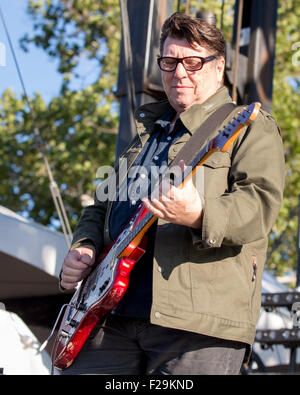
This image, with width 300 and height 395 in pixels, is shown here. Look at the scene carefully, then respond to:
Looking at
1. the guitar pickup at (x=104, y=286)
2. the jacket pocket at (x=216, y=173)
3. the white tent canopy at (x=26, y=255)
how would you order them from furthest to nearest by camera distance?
the white tent canopy at (x=26, y=255) → the guitar pickup at (x=104, y=286) → the jacket pocket at (x=216, y=173)

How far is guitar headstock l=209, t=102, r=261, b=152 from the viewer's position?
175 centimetres

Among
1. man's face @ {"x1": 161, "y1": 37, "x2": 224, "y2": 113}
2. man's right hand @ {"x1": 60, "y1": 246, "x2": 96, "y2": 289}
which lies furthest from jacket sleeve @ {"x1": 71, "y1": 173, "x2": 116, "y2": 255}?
man's face @ {"x1": 161, "y1": 37, "x2": 224, "y2": 113}

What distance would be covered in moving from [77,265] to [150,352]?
44 centimetres

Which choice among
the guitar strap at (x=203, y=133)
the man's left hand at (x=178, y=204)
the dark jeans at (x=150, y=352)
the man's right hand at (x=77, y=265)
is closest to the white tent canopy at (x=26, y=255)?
the man's right hand at (x=77, y=265)

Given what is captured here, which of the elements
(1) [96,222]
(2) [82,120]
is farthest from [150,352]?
(2) [82,120]

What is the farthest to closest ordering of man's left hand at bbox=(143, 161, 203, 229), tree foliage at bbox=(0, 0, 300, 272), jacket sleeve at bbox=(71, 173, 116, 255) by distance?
tree foliage at bbox=(0, 0, 300, 272) → jacket sleeve at bbox=(71, 173, 116, 255) → man's left hand at bbox=(143, 161, 203, 229)

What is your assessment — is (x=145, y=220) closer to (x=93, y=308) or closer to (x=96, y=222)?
(x=93, y=308)

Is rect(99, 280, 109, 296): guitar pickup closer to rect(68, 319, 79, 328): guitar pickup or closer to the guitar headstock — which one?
rect(68, 319, 79, 328): guitar pickup

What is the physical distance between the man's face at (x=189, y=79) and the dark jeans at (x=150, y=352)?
0.75 meters

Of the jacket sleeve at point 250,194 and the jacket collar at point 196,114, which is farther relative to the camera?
the jacket collar at point 196,114

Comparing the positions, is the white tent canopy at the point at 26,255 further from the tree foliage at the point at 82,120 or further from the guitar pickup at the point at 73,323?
the tree foliage at the point at 82,120

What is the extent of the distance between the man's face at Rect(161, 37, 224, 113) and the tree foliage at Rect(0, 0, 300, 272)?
29.9ft

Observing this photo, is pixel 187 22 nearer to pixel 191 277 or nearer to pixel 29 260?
pixel 191 277

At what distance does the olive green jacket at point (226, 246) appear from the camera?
179 centimetres
